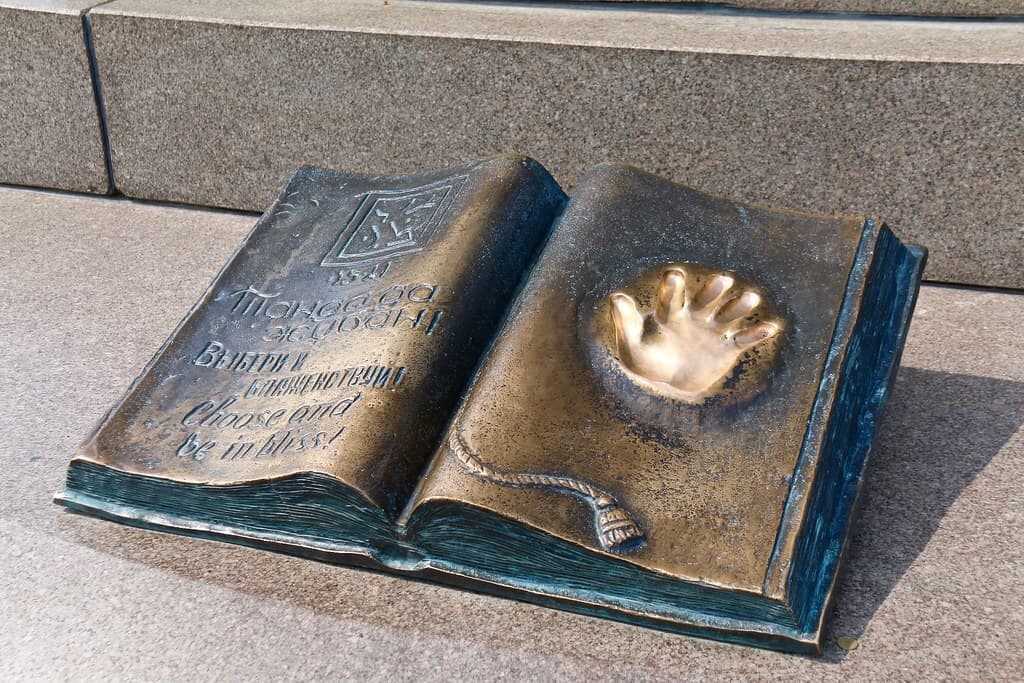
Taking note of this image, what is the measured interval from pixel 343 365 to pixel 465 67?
1.02m

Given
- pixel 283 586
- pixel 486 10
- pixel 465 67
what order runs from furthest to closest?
pixel 486 10, pixel 465 67, pixel 283 586

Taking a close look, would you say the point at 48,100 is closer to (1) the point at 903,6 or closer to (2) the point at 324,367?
(2) the point at 324,367

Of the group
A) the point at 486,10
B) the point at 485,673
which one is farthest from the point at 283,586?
the point at 486,10

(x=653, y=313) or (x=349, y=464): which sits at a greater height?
(x=653, y=313)

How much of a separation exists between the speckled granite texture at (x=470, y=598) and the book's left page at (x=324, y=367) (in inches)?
3.3

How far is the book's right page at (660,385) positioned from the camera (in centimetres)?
135

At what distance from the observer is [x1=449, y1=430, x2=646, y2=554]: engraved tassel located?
1331mm

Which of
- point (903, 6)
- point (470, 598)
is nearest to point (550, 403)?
point (470, 598)

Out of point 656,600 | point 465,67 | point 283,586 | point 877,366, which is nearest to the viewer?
point 656,600

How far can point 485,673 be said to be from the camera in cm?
137

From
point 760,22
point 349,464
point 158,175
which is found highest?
point 760,22

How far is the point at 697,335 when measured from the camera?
1.56 meters

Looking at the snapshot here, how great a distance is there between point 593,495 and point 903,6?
165 cm

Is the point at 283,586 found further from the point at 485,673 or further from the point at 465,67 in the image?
the point at 465,67
